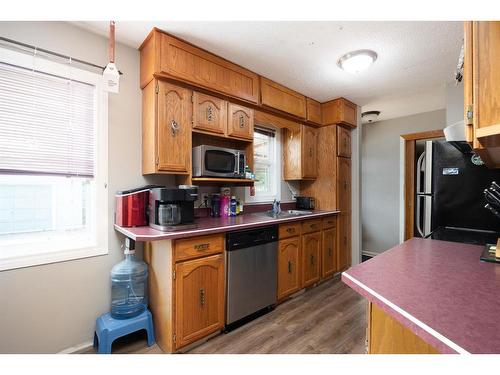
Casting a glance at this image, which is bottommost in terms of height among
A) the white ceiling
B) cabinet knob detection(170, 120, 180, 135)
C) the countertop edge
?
the countertop edge

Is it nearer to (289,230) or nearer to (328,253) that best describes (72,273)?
(289,230)

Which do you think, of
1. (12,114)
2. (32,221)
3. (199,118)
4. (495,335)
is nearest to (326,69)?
(199,118)

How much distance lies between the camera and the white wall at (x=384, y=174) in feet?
12.5

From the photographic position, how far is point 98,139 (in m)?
1.78

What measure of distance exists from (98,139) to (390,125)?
171 inches

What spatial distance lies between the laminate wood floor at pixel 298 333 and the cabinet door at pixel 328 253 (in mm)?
500

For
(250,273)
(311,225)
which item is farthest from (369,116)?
(250,273)

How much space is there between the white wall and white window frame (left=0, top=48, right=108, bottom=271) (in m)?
4.14

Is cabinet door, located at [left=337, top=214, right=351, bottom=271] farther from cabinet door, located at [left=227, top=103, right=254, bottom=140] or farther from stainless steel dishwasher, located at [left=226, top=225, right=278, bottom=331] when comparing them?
cabinet door, located at [left=227, top=103, right=254, bottom=140]

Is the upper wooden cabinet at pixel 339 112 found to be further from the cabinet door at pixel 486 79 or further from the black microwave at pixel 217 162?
the cabinet door at pixel 486 79

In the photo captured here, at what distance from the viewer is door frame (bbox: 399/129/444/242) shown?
143 inches

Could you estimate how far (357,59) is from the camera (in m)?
2.05

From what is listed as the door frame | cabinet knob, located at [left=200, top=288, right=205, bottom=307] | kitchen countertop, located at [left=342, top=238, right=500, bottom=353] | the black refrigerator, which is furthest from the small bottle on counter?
the door frame
